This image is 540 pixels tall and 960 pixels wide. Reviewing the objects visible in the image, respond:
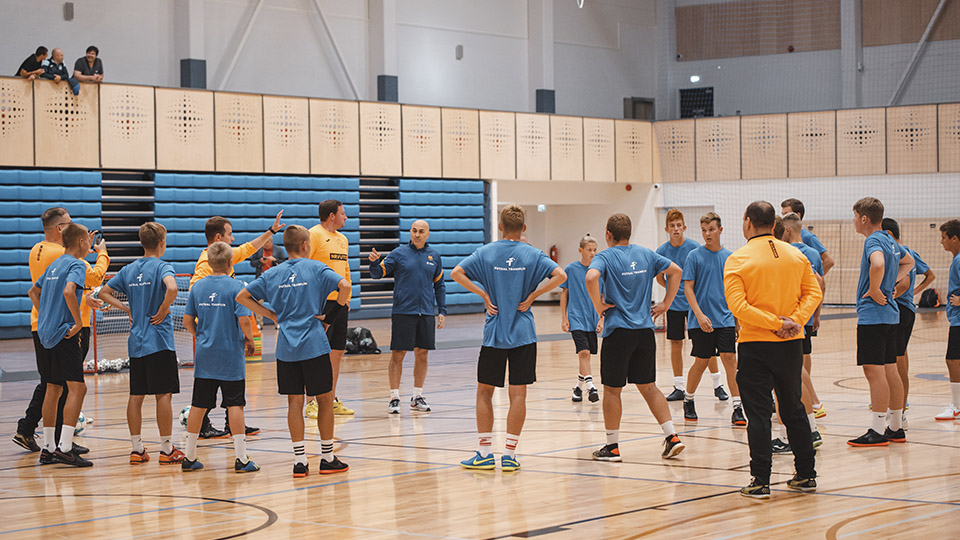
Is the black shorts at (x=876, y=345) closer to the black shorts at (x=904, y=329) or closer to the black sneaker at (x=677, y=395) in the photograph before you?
the black shorts at (x=904, y=329)

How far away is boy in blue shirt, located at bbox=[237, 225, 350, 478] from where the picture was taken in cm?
694

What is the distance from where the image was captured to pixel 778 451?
745 cm

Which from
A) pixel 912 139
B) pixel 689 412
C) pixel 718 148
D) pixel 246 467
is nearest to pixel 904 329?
pixel 689 412

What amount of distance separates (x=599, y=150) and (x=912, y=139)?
304 inches

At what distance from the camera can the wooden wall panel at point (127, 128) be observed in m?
19.2

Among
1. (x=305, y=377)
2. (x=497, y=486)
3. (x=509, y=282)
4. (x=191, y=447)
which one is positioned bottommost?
(x=497, y=486)

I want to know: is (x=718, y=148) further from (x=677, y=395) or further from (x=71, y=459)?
(x=71, y=459)

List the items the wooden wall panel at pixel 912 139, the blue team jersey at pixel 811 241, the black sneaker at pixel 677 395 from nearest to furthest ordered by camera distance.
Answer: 1. the blue team jersey at pixel 811 241
2. the black sneaker at pixel 677 395
3. the wooden wall panel at pixel 912 139

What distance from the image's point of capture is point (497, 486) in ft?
21.5

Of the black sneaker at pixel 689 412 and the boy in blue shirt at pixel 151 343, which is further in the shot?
the black sneaker at pixel 689 412

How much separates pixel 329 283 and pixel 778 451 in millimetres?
3553

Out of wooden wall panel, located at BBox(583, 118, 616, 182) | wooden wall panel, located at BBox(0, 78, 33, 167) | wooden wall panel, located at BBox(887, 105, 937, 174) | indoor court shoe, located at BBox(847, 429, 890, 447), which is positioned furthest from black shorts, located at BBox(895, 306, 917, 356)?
wooden wall panel, located at BBox(583, 118, 616, 182)

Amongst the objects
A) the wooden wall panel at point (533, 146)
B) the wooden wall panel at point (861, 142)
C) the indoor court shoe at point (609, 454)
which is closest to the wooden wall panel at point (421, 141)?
the wooden wall panel at point (533, 146)

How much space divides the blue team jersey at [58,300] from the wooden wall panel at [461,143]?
16776mm
